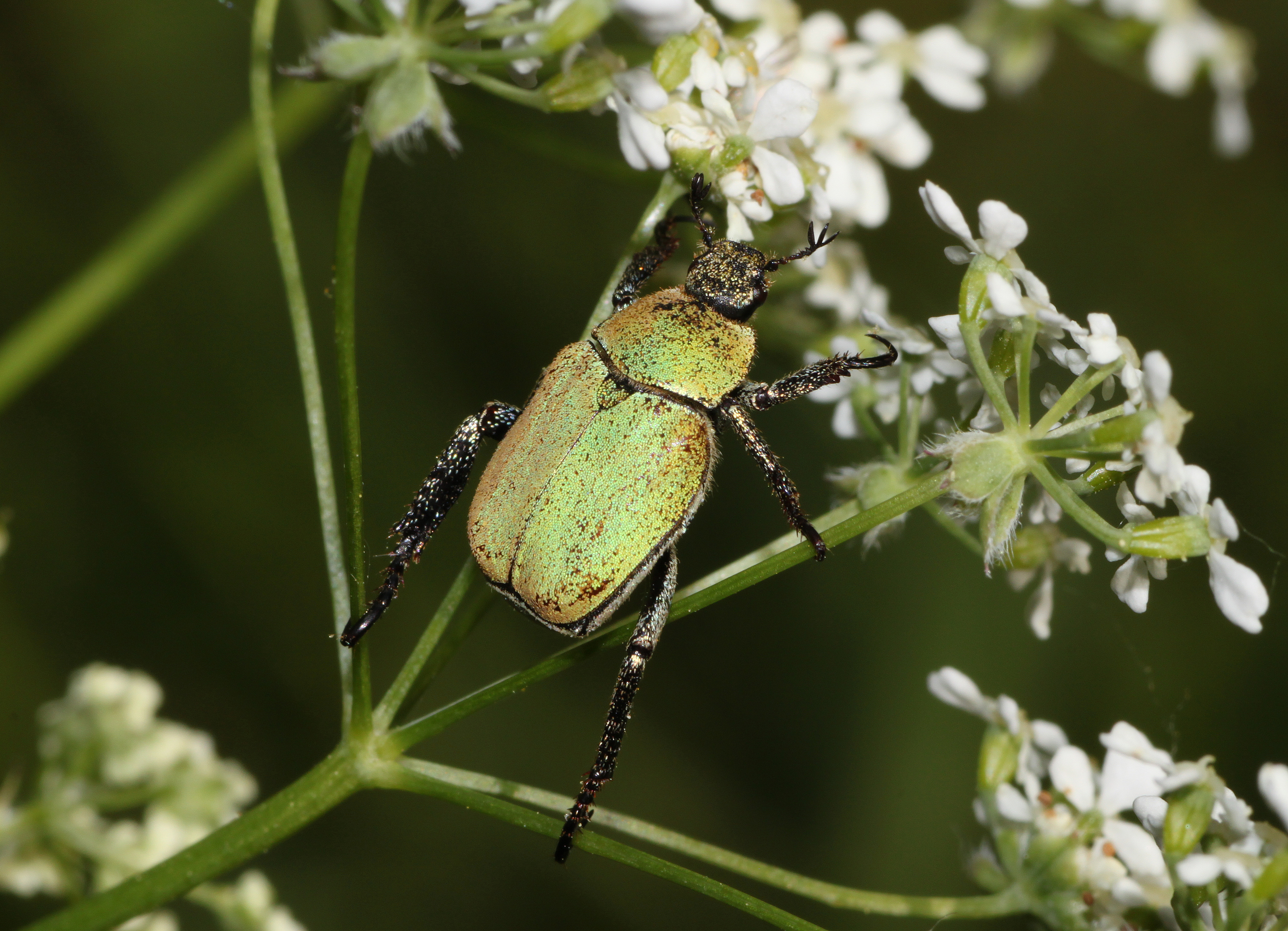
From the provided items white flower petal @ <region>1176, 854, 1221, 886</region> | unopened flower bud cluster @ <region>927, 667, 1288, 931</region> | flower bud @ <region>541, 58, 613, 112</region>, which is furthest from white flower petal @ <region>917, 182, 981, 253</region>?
white flower petal @ <region>1176, 854, 1221, 886</region>

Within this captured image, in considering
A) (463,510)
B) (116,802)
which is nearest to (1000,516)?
(116,802)

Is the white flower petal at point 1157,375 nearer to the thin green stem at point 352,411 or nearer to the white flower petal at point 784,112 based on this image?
the white flower petal at point 784,112

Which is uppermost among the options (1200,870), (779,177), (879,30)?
(779,177)

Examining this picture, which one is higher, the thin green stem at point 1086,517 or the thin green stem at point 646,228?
the thin green stem at point 646,228

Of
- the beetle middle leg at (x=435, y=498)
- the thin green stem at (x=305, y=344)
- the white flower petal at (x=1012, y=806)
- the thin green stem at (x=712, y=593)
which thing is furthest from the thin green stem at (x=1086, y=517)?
the thin green stem at (x=305, y=344)

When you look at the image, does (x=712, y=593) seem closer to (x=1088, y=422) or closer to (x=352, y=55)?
(x=1088, y=422)

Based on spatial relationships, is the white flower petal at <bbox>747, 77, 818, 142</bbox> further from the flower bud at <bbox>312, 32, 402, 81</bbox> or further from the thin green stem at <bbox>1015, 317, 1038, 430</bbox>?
the flower bud at <bbox>312, 32, 402, 81</bbox>
